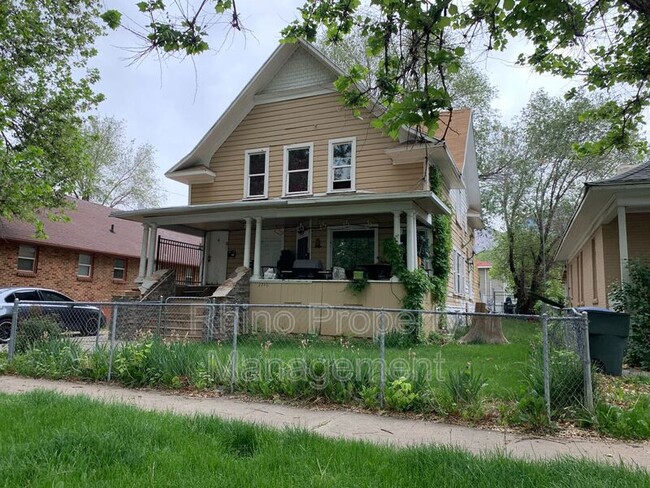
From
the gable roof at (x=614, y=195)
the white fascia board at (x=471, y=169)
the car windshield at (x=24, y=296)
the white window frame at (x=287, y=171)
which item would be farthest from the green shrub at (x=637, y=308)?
the car windshield at (x=24, y=296)

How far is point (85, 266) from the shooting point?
21484 mm

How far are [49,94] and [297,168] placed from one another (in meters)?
9.32

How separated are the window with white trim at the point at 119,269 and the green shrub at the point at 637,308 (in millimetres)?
21274

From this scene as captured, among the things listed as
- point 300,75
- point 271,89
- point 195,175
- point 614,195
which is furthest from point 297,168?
point 614,195

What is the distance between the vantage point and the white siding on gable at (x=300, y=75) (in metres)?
15.1

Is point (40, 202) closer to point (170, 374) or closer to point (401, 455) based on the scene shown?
point (170, 374)

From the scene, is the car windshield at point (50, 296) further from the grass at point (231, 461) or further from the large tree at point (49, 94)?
the grass at point (231, 461)

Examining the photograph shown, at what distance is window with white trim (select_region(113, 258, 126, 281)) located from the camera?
75.7 ft

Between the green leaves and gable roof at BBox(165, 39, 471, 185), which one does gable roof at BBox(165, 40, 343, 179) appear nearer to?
gable roof at BBox(165, 39, 471, 185)

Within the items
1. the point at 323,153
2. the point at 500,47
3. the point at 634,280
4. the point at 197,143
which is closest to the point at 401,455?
the point at 500,47

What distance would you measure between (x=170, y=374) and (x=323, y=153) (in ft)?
32.4

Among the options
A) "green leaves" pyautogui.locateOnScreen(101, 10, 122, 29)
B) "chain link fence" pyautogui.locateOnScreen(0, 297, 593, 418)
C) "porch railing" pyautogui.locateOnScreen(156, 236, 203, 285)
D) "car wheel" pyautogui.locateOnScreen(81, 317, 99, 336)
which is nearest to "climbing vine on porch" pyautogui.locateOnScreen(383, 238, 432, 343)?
"chain link fence" pyautogui.locateOnScreen(0, 297, 593, 418)

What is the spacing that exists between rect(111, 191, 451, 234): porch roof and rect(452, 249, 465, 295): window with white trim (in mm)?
4942

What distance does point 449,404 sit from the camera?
527cm
